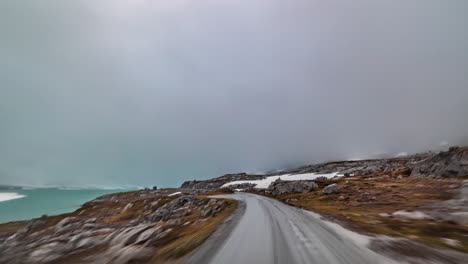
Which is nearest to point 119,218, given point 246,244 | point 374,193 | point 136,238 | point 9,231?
point 9,231

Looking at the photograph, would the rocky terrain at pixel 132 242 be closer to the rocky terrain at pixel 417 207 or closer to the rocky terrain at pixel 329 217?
the rocky terrain at pixel 329 217

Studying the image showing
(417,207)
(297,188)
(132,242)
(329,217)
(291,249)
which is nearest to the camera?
(291,249)

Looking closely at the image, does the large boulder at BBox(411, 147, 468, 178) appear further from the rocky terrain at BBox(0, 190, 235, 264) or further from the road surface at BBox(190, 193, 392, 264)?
the road surface at BBox(190, 193, 392, 264)

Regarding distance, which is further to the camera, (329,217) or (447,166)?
(447,166)

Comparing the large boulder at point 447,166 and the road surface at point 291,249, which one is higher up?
the large boulder at point 447,166

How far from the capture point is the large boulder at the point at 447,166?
9162cm

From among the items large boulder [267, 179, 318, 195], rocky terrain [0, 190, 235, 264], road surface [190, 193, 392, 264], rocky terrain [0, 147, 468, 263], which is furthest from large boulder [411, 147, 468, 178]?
road surface [190, 193, 392, 264]

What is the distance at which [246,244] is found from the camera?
21234mm

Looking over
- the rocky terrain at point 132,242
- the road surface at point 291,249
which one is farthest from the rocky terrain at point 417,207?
the rocky terrain at point 132,242

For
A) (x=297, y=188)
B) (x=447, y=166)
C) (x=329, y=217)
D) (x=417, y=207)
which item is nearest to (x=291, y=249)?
(x=329, y=217)

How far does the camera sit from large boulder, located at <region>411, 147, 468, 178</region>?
9162 cm

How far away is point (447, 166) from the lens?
318ft

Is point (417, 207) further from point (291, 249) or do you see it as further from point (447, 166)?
point (447, 166)

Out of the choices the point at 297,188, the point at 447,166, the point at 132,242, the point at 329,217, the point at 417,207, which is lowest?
the point at 132,242
